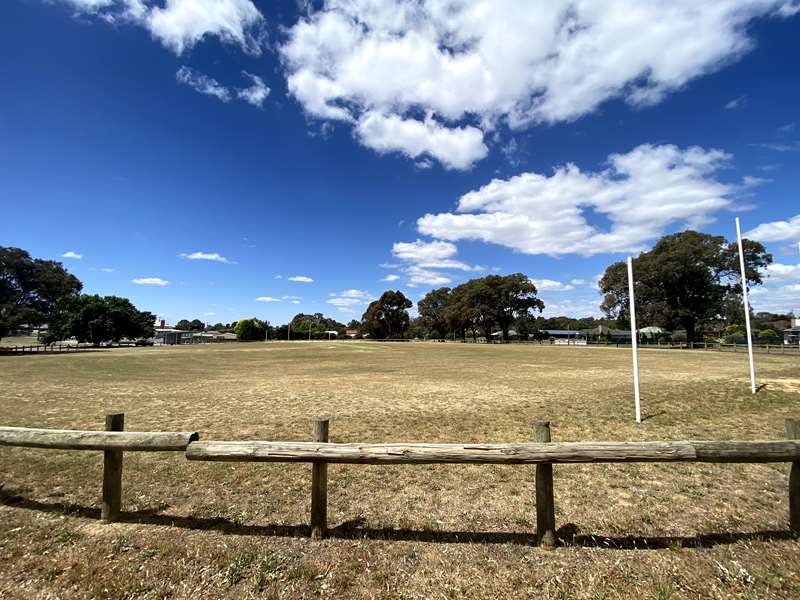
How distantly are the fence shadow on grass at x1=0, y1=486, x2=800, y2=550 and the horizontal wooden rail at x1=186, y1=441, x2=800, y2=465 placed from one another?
905mm

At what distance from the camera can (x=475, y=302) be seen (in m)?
85.2

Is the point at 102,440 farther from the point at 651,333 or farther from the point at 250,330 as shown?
the point at 250,330

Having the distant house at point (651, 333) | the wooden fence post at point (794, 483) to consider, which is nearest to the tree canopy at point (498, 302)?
the distant house at point (651, 333)

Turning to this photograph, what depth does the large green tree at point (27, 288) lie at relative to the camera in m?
48.0

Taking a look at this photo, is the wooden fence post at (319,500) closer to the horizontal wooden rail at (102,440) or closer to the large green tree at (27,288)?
the horizontal wooden rail at (102,440)

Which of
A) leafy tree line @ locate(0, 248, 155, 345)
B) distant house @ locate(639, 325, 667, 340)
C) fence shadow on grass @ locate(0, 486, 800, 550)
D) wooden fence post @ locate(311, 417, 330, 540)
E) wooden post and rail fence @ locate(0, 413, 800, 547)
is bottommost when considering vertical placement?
fence shadow on grass @ locate(0, 486, 800, 550)

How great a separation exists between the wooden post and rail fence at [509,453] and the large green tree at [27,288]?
6205cm

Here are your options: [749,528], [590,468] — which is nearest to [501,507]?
[590,468]

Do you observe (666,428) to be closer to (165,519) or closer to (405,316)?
(165,519)

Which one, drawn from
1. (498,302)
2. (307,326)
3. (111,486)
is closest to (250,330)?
(307,326)

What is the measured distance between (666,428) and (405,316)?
114 metres

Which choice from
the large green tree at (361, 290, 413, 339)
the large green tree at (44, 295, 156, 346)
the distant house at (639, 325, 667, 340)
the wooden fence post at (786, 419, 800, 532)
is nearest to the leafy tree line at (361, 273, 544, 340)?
the large green tree at (361, 290, 413, 339)

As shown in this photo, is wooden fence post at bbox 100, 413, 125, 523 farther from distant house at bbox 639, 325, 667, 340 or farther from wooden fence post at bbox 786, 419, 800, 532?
distant house at bbox 639, 325, 667, 340

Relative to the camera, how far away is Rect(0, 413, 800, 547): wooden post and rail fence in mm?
3668
